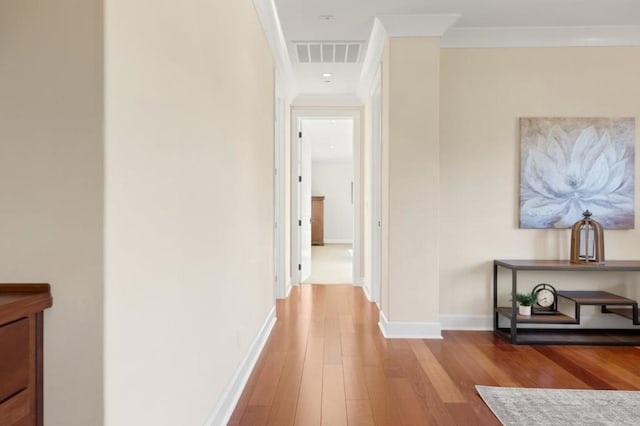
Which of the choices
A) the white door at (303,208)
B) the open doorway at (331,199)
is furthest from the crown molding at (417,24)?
the open doorway at (331,199)

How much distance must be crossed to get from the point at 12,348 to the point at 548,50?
429 centimetres

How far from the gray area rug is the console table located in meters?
0.89

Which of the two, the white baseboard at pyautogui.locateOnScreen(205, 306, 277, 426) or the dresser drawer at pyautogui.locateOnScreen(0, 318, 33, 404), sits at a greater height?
the dresser drawer at pyautogui.locateOnScreen(0, 318, 33, 404)

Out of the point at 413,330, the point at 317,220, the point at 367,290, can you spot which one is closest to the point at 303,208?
the point at 367,290

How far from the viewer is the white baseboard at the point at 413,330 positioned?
3334 mm

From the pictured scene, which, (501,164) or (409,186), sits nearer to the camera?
(409,186)

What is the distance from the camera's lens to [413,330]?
11.0 ft

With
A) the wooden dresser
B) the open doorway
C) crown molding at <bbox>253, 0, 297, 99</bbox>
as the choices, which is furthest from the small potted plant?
the open doorway

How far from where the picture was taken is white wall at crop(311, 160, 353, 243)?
12.1m

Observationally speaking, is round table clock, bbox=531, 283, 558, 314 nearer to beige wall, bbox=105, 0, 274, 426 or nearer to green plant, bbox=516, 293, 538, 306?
green plant, bbox=516, 293, 538, 306

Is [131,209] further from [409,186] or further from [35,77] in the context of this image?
[409,186]

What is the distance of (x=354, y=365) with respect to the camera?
2.73 metres

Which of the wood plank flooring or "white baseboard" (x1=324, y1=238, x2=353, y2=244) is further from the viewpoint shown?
"white baseboard" (x1=324, y1=238, x2=353, y2=244)

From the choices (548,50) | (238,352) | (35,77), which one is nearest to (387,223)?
(238,352)
